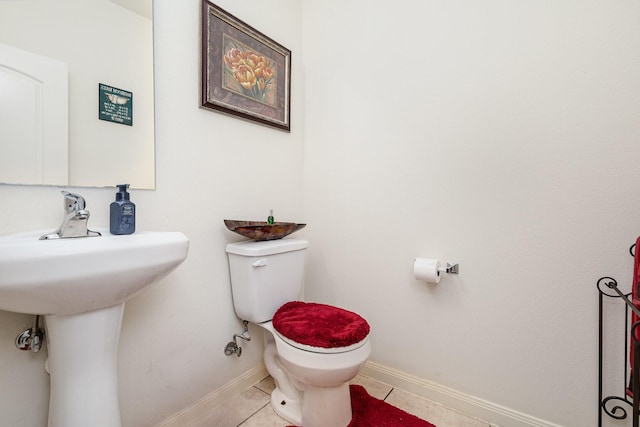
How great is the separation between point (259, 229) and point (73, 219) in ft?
2.09

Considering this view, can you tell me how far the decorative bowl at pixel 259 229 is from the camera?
1251mm

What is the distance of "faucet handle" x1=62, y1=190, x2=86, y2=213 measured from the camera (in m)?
0.84

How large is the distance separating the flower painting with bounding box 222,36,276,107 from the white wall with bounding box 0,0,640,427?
15 cm

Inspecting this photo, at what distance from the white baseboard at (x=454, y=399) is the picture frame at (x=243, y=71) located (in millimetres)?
1442

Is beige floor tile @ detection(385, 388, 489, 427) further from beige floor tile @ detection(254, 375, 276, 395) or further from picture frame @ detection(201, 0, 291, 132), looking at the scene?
picture frame @ detection(201, 0, 291, 132)

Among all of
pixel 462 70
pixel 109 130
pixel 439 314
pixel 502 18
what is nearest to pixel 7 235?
pixel 109 130

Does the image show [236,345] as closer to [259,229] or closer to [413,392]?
[259,229]

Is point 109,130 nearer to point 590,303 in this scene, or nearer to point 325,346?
point 325,346

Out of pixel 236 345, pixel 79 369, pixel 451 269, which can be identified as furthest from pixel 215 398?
pixel 451 269

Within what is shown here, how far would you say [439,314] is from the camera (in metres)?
1.35

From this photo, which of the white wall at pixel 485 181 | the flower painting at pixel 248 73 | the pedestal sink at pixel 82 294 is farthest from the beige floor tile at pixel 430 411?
the flower painting at pixel 248 73

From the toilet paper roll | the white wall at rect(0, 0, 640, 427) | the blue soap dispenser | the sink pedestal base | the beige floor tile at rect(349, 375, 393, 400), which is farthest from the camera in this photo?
the beige floor tile at rect(349, 375, 393, 400)

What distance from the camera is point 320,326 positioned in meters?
1.11

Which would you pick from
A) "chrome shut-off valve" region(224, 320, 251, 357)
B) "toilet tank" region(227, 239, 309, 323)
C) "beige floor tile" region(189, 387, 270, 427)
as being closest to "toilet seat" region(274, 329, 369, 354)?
"toilet tank" region(227, 239, 309, 323)
